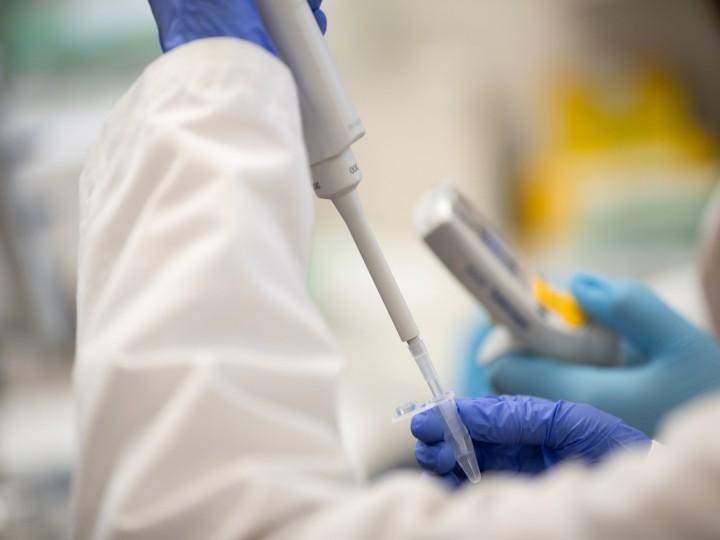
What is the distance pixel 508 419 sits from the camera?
2.13 ft

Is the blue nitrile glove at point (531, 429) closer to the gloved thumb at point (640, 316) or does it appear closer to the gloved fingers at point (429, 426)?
the gloved fingers at point (429, 426)

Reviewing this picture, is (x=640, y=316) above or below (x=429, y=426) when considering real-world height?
below

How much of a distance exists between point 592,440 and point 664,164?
1512mm

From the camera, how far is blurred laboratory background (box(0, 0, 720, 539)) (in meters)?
1.72

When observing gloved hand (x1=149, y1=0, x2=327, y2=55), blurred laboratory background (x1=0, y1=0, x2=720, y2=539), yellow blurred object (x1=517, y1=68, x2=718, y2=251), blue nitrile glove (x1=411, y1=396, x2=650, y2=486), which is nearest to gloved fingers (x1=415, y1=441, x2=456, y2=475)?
blue nitrile glove (x1=411, y1=396, x2=650, y2=486)

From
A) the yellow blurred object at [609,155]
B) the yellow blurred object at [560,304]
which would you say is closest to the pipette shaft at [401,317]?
the yellow blurred object at [560,304]

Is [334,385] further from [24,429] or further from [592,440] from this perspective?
[24,429]

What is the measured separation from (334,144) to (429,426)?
0.77 ft

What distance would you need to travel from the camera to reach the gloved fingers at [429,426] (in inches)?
25.8

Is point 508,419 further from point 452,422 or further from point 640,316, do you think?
point 640,316

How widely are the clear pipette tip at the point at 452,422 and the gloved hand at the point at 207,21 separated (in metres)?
0.26

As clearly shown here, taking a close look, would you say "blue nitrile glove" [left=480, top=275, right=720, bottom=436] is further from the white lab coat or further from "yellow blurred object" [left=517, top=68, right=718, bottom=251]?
"yellow blurred object" [left=517, top=68, right=718, bottom=251]

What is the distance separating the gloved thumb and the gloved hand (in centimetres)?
60

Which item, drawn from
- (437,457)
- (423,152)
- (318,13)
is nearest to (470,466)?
(437,457)
